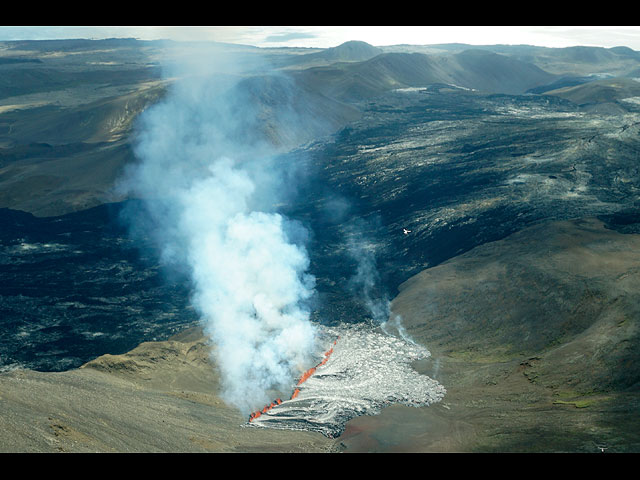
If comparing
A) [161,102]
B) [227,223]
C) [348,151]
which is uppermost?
[161,102]

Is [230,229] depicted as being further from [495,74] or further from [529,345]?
[495,74]

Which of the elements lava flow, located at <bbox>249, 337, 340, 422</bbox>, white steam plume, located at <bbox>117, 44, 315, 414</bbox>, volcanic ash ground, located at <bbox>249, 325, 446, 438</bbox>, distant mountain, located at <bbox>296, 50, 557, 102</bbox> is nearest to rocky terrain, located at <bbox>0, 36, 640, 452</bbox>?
volcanic ash ground, located at <bbox>249, 325, 446, 438</bbox>

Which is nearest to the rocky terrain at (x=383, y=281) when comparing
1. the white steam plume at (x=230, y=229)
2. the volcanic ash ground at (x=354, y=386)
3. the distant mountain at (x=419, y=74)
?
the volcanic ash ground at (x=354, y=386)

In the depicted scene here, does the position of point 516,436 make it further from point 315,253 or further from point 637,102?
point 637,102

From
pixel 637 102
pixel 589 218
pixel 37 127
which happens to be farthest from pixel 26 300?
pixel 637 102

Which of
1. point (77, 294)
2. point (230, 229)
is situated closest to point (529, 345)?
point (230, 229)

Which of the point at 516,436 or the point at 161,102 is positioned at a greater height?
the point at 161,102

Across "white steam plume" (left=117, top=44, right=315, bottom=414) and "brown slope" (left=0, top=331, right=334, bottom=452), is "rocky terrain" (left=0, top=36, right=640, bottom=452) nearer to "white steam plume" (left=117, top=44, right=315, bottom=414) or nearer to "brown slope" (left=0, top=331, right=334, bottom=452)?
"brown slope" (left=0, top=331, right=334, bottom=452)

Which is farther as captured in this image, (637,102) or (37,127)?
(637,102)
